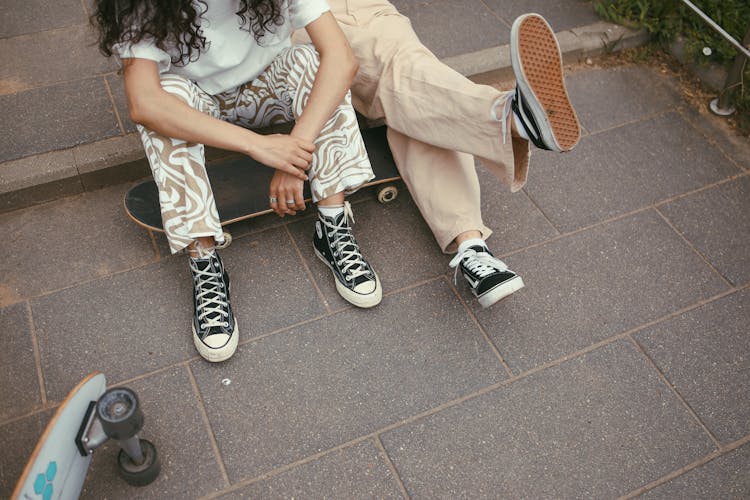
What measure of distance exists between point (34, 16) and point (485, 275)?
9.01ft

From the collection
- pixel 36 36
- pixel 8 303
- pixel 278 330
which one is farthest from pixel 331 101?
pixel 36 36

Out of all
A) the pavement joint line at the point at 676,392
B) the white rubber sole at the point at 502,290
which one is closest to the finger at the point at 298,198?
the white rubber sole at the point at 502,290

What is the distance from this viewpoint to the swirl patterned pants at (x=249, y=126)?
86.0 inches

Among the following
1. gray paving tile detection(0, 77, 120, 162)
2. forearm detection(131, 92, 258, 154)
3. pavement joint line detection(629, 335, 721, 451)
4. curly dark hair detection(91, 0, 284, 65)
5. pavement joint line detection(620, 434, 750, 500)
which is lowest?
pavement joint line detection(620, 434, 750, 500)

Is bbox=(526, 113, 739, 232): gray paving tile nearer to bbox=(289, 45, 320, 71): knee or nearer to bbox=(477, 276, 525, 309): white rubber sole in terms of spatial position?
bbox=(477, 276, 525, 309): white rubber sole

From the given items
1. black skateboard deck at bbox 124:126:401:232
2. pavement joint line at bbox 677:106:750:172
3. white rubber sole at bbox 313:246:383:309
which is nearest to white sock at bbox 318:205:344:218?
black skateboard deck at bbox 124:126:401:232

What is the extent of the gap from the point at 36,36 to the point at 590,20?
3.02 metres

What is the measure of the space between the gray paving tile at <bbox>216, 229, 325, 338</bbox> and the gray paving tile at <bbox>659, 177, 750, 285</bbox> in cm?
169

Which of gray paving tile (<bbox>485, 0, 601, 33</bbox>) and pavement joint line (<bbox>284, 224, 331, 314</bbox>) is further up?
gray paving tile (<bbox>485, 0, 601, 33</bbox>)

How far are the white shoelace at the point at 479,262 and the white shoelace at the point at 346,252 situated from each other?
1.19ft

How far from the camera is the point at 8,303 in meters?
2.42

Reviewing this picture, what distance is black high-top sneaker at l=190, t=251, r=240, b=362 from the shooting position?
2295 mm

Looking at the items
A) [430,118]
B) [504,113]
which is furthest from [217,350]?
[504,113]

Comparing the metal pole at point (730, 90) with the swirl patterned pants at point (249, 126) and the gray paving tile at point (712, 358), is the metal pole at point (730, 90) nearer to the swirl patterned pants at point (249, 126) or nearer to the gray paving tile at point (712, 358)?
the gray paving tile at point (712, 358)
